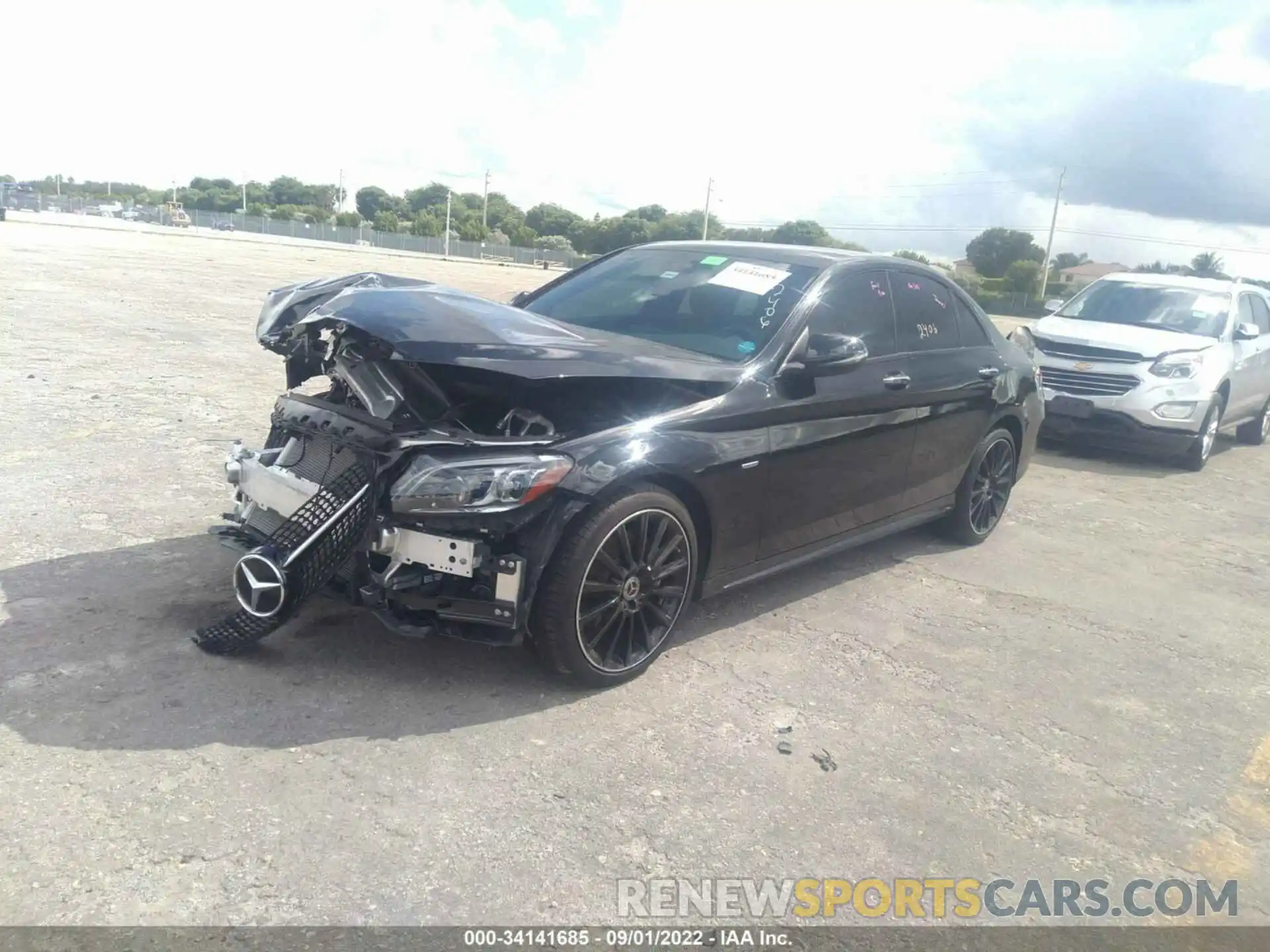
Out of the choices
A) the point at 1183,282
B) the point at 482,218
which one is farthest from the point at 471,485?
the point at 482,218

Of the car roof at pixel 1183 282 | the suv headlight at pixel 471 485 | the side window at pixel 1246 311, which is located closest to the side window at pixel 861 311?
the suv headlight at pixel 471 485

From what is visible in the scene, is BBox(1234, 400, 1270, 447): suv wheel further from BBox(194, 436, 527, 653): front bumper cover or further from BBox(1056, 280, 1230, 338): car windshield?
BBox(194, 436, 527, 653): front bumper cover

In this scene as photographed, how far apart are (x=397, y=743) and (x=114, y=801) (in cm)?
84

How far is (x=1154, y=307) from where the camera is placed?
10.4 meters

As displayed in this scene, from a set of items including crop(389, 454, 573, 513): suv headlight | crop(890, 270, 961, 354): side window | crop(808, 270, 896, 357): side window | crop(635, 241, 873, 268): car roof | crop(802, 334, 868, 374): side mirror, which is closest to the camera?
crop(389, 454, 573, 513): suv headlight

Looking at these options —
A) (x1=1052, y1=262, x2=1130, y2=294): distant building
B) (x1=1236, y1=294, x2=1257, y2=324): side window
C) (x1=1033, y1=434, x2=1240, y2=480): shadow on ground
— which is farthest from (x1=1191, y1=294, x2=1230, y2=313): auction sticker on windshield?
(x1=1052, y1=262, x2=1130, y2=294): distant building

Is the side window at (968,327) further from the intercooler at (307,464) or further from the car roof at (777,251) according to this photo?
the intercooler at (307,464)

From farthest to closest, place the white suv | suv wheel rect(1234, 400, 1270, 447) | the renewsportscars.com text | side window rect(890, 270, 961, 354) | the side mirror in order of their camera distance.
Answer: suv wheel rect(1234, 400, 1270, 447) < the white suv < side window rect(890, 270, 961, 354) < the side mirror < the renewsportscars.com text

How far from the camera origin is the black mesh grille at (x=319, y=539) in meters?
3.47

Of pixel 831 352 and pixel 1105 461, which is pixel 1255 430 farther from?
pixel 831 352

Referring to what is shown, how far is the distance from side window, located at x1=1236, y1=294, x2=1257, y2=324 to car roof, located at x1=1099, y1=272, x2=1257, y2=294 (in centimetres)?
12

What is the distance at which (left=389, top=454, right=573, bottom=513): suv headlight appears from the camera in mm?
3393

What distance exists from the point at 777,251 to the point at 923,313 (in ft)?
3.19

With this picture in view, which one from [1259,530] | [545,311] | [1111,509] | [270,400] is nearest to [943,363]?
[545,311]
